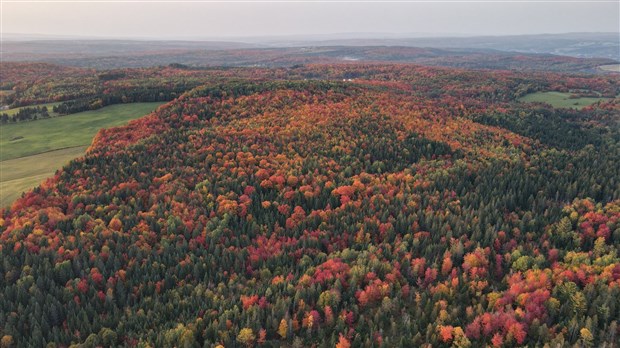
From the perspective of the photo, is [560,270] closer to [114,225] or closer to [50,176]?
[114,225]

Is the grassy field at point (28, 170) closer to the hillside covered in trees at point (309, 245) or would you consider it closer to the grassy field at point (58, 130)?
the grassy field at point (58, 130)

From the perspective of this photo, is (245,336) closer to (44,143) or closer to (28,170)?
(28,170)

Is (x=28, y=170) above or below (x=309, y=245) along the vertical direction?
above

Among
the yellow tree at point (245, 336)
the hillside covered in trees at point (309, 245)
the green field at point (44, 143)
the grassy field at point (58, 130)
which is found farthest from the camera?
the grassy field at point (58, 130)

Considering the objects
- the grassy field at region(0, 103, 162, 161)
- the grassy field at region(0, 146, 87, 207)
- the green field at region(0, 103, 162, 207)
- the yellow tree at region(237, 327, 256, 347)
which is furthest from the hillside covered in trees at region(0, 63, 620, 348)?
the grassy field at region(0, 103, 162, 161)

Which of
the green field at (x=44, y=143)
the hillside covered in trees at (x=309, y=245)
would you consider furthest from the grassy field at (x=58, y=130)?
the hillside covered in trees at (x=309, y=245)

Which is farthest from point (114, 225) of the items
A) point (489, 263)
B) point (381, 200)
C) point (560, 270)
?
point (560, 270)

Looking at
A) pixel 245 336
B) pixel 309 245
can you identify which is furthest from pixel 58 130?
pixel 245 336

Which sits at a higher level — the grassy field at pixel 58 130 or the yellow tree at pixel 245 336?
the grassy field at pixel 58 130

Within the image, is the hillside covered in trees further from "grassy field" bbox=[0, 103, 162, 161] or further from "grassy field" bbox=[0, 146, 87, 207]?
"grassy field" bbox=[0, 103, 162, 161]
